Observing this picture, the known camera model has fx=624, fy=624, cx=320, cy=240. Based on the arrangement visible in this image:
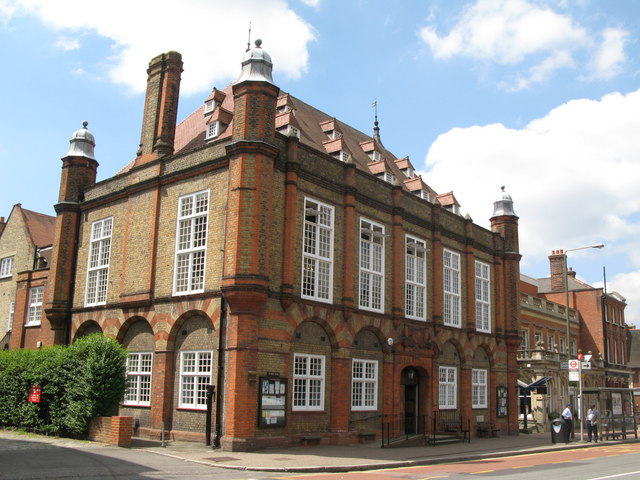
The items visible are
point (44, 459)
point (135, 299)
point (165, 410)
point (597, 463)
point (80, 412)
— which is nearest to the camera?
point (44, 459)

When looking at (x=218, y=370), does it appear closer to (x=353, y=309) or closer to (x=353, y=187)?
(x=353, y=309)

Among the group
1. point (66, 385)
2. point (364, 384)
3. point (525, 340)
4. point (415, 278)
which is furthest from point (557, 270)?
point (66, 385)

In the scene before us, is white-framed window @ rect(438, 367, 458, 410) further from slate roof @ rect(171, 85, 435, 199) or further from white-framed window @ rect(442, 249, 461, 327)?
slate roof @ rect(171, 85, 435, 199)

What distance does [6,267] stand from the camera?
39031mm

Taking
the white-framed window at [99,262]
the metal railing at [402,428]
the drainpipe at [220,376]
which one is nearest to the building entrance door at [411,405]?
the metal railing at [402,428]

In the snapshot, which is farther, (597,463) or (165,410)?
(165,410)

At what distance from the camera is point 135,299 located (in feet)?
76.4

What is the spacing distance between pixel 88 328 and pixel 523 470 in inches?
724

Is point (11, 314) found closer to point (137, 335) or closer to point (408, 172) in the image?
point (137, 335)

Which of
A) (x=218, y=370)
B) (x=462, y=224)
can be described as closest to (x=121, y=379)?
(x=218, y=370)

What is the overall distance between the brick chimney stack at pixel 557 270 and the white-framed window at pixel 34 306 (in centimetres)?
4299

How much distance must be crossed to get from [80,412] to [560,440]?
1983cm

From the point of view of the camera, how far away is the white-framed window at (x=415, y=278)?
27.1m

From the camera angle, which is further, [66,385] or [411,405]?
[411,405]
